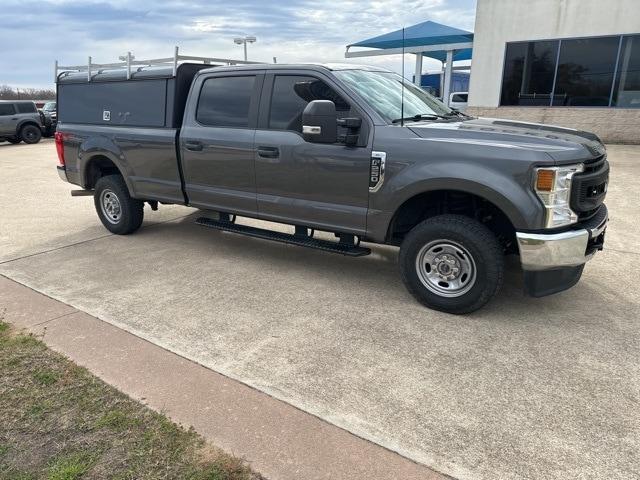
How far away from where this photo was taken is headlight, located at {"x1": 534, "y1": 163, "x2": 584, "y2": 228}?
3.41m

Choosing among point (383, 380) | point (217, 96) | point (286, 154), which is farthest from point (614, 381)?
point (217, 96)

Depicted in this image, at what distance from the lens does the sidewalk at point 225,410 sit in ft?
7.84

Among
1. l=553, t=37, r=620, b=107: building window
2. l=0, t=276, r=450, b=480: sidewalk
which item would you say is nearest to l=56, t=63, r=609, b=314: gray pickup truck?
l=0, t=276, r=450, b=480: sidewalk

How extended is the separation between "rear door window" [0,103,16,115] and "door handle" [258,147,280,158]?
20.4 metres

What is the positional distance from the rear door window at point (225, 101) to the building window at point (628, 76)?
44.8ft

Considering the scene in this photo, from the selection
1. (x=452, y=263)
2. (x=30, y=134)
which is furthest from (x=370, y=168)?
(x=30, y=134)

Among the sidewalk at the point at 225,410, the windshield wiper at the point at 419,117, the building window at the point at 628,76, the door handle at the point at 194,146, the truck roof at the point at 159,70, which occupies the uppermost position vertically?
the building window at the point at 628,76

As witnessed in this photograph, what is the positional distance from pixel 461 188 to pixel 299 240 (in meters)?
1.74

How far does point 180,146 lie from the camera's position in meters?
5.34

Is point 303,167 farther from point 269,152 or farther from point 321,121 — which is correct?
point 321,121

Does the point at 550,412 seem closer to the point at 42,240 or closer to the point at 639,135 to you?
the point at 42,240

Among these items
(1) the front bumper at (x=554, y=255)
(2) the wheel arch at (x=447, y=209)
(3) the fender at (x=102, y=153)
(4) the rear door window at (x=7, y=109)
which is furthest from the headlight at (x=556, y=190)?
(4) the rear door window at (x=7, y=109)

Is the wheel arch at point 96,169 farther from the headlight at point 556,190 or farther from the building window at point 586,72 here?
the building window at point 586,72

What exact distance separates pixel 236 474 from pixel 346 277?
2.74 m
